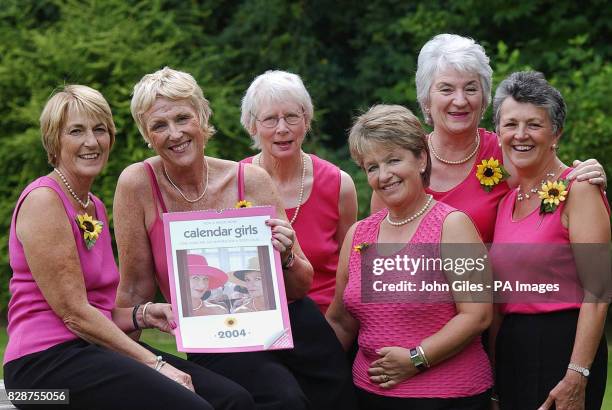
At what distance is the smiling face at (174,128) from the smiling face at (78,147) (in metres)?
0.28

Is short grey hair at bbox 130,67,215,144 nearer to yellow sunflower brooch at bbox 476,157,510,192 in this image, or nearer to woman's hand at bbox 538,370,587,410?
yellow sunflower brooch at bbox 476,157,510,192

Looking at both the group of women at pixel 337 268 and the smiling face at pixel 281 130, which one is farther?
the smiling face at pixel 281 130

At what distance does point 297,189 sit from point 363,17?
7.28 m

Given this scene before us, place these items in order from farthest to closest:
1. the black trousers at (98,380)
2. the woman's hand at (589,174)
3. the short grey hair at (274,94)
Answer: the short grey hair at (274,94)
the woman's hand at (589,174)
the black trousers at (98,380)

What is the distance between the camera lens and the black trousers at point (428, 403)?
4.43 metres

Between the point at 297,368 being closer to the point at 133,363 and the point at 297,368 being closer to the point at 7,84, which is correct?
the point at 133,363

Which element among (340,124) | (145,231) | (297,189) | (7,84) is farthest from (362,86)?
(145,231)

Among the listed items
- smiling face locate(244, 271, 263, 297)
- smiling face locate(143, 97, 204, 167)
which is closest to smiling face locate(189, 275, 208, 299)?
smiling face locate(244, 271, 263, 297)

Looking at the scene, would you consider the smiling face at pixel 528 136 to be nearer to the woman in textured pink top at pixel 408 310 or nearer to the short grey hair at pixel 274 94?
the woman in textured pink top at pixel 408 310

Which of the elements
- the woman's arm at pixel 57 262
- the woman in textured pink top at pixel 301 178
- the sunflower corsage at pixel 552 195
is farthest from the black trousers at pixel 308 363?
the sunflower corsage at pixel 552 195

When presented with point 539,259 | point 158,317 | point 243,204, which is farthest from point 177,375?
point 539,259

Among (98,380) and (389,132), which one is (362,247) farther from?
(98,380)

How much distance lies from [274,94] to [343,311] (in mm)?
1114

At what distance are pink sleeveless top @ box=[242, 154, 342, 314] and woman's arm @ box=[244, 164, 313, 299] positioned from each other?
16.3 inches
